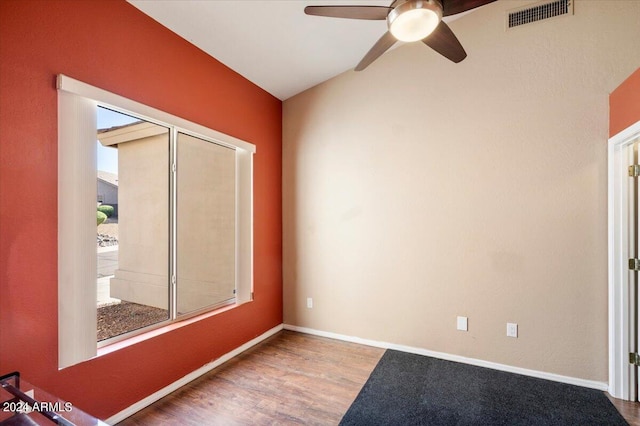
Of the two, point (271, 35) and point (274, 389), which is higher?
point (271, 35)

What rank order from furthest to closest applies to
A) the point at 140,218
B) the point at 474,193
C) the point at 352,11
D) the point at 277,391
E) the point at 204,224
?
the point at 204,224, the point at 474,193, the point at 140,218, the point at 277,391, the point at 352,11

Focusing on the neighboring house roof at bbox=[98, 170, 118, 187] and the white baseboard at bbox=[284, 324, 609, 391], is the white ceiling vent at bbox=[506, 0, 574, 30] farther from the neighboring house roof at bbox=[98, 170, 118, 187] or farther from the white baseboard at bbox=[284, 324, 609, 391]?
the neighboring house roof at bbox=[98, 170, 118, 187]

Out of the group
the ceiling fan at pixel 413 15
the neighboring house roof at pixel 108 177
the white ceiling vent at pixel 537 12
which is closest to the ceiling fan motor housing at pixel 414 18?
the ceiling fan at pixel 413 15

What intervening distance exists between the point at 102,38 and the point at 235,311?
2.63 metres

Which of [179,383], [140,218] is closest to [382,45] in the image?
[140,218]

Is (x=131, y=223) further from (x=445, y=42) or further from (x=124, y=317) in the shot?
(x=445, y=42)

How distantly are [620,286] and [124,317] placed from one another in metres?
4.06

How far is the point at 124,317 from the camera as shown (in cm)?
247

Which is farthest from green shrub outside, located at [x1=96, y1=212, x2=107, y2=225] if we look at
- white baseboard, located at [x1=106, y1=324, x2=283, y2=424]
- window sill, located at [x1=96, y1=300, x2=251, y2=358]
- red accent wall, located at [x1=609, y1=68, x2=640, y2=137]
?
red accent wall, located at [x1=609, y1=68, x2=640, y2=137]

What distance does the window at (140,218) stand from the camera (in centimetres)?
190

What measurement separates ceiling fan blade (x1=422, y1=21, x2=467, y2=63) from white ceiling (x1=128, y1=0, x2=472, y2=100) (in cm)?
97

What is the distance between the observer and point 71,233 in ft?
6.21

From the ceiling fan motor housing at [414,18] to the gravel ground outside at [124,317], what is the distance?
284 centimetres

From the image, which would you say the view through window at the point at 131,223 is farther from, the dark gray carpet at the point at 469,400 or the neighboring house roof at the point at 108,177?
the dark gray carpet at the point at 469,400
